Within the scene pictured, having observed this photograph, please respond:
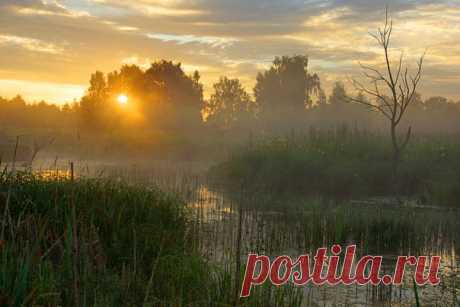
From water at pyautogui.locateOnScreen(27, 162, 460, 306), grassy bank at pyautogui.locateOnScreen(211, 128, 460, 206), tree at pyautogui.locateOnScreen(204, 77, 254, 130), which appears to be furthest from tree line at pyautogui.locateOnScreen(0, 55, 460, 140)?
water at pyautogui.locateOnScreen(27, 162, 460, 306)

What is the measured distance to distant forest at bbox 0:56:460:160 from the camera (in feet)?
147

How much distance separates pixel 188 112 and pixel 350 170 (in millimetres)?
32796

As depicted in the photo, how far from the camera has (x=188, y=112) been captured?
50.2m

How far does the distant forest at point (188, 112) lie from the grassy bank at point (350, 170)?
14.1 m

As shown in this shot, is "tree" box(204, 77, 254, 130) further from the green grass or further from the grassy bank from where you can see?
the green grass

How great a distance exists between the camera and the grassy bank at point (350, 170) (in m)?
17.7

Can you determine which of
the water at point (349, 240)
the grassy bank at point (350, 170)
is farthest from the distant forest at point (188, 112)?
the water at point (349, 240)

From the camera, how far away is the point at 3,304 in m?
4.19

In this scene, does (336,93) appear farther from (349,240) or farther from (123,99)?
(349,240)

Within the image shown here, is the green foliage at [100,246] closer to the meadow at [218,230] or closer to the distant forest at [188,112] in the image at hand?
the meadow at [218,230]

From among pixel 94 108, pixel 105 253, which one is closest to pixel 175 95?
pixel 94 108

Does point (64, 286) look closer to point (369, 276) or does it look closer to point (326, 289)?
point (326, 289)

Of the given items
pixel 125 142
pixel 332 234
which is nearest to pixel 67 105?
pixel 125 142

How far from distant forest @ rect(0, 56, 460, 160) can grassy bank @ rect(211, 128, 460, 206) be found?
14140 mm
